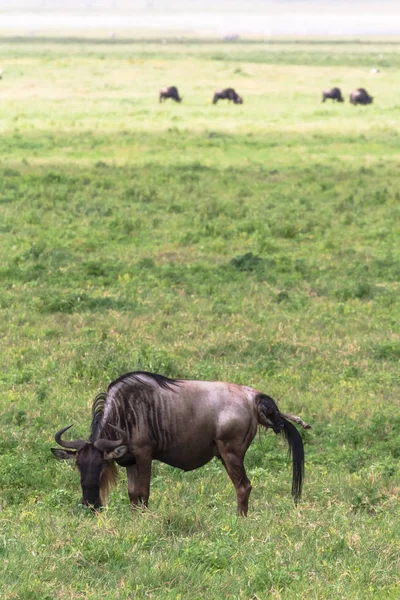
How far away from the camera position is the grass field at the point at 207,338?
7.13m

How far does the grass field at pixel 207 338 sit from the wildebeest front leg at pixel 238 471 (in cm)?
23

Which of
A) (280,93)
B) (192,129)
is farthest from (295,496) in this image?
(280,93)

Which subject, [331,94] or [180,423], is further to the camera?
[331,94]

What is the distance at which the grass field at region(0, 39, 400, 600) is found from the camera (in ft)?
23.4

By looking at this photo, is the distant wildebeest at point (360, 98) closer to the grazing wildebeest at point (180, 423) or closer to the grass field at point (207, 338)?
the grass field at point (207, 338)

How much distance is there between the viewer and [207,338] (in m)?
15.3

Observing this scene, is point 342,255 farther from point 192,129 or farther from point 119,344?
point 192,129

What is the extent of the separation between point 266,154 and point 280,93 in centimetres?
3212

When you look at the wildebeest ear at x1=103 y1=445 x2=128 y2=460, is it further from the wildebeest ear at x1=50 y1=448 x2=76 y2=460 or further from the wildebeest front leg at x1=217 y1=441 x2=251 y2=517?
the wildebeest front leg at x1=217 y1=441 x2=251 y2=517

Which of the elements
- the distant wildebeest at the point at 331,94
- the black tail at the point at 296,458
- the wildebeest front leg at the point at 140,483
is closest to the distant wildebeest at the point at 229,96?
the distant wildebeest at the point at 331,94

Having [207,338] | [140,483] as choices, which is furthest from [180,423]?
[207,338]

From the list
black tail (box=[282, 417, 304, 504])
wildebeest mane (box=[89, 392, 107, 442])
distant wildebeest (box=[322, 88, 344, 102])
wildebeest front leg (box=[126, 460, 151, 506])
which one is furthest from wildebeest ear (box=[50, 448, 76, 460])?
distant wildebeest (box=[322, 88, 344, 102])

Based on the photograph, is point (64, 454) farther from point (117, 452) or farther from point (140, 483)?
point (140, 483)

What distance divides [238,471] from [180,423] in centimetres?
69
